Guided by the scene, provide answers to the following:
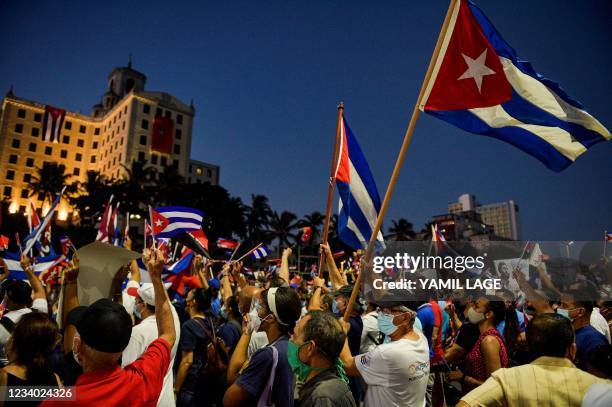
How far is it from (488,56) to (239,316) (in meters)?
4.88

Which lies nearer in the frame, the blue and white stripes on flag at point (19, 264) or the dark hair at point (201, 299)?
the dark hair at point (201, 299)

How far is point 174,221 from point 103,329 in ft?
15.7

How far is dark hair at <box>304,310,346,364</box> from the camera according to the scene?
2854 millimetres

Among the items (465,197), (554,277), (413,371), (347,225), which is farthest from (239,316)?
(465,197)

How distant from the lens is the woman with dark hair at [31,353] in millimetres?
2832

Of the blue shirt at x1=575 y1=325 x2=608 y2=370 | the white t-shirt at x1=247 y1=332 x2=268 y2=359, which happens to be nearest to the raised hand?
the white t-shirt at x1=247 y1=332 x2=268 y2=359

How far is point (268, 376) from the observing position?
3186 millimetres

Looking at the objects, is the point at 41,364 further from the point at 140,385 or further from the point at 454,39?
the point at 454,39

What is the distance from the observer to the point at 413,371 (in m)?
3.54

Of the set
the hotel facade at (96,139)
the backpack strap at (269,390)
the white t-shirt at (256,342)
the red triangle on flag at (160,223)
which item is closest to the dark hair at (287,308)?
the backpack strap at (269,390)

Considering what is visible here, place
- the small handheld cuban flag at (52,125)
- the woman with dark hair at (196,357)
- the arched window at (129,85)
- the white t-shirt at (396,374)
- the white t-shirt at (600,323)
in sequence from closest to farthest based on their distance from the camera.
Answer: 1. the white t-shirt at (396,374)
2. the woman with dark hair at (196,357)
3. the white t-shirt at (600,323)
4. the small handheld cuban flag at (52,125)
5. the arched window at (129,85)

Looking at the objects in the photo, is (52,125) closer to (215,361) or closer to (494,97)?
(215,361)

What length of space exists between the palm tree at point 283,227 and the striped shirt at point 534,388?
70573 millimetres

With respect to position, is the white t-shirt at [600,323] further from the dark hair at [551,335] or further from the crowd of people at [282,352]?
the dark hair at [551,335]
